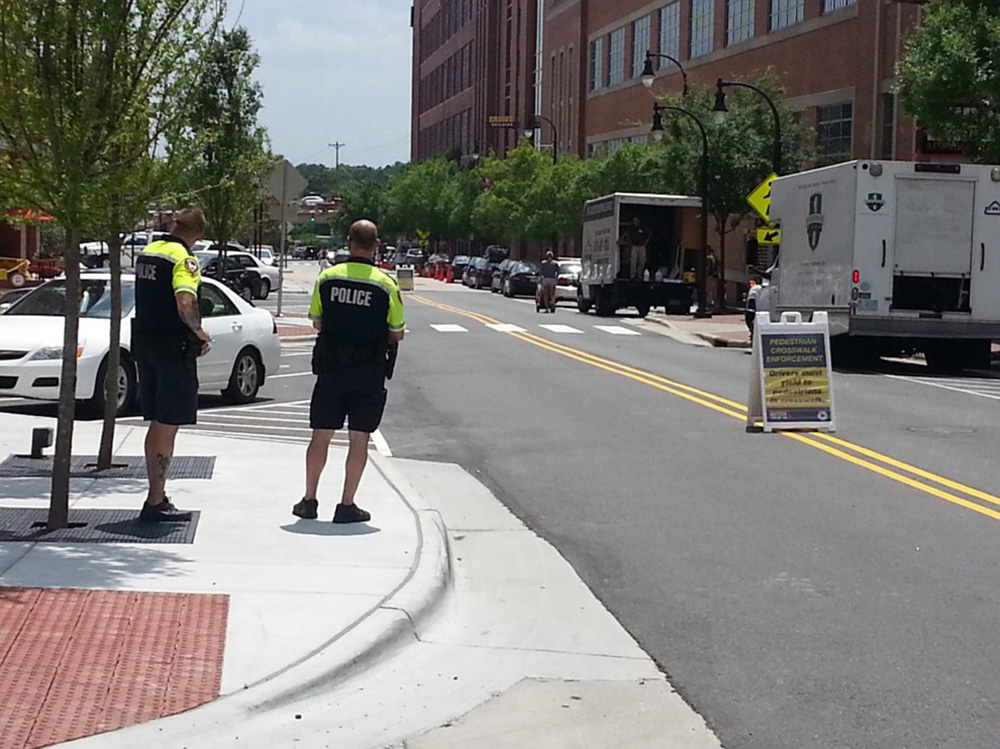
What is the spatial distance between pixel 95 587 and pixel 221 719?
6.61 ft

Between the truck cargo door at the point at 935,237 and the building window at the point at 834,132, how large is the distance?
20834mm

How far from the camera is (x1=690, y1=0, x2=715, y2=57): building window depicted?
183 feet

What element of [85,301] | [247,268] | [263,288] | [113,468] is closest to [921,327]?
[85,301]

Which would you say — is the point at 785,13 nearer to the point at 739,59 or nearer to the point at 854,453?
the point at 739,59

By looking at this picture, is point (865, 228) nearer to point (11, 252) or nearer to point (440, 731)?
point (440, 731)

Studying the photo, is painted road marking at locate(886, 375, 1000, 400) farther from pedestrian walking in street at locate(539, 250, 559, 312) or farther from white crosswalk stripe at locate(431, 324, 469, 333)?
pedestrian walking in street at locate(539, 250, 559, 312)

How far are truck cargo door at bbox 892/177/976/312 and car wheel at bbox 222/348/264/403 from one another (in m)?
10.6

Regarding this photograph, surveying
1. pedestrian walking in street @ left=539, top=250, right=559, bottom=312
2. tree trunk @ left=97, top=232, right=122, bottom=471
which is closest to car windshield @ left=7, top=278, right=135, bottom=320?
tree trunk @ left=97, top=232, right=122, bottom=471

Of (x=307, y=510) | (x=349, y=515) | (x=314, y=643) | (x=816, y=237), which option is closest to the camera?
(x=314, y=643)

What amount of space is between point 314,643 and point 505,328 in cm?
2707

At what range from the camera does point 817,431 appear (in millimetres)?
15258

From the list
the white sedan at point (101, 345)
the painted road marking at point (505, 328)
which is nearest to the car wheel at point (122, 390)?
the white sedan at point (101, 345)

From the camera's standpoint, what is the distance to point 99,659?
6.27 metres

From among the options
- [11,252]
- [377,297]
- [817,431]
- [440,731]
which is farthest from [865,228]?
[11,252]
